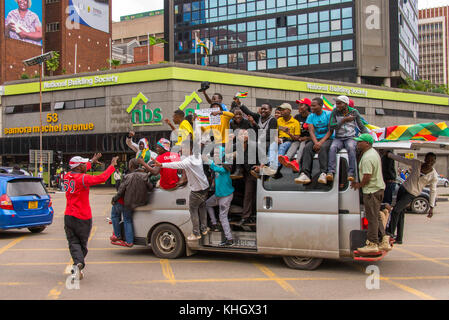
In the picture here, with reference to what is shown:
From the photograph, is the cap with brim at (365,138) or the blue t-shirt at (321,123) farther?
the blue t-shirt at (321,123)

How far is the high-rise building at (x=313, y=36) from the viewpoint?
49562mm

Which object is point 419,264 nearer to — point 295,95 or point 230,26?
point 295,95

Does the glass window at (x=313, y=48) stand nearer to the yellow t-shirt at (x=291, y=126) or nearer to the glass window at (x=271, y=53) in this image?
the glass window at (x=271, y=53)

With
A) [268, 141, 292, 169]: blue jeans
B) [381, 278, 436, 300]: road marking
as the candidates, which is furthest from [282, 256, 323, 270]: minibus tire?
[268, 141, 292, 169]: blue jeans

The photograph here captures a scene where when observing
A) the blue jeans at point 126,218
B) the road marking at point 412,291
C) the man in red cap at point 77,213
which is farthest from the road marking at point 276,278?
the man in red cap at point 77,213

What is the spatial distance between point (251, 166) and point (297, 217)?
120 cm

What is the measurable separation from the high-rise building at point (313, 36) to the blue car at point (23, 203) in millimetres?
42878

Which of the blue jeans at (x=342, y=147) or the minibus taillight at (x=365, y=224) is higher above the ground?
the blue jeans at (x=342, y=147)

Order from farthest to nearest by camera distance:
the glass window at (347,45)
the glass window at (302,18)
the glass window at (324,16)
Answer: the glass window at (302,18)
the glass window at (324,16)
the glass window at (347,45)

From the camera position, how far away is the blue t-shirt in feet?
24.1

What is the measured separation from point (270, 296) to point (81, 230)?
2919mm

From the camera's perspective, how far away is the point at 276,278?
6.65 metres

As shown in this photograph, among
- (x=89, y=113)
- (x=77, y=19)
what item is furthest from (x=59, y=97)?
(x=77, y=19)

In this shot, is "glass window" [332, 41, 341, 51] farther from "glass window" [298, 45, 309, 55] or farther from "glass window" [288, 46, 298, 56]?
"glass window" [288, 46, 298, 56]
